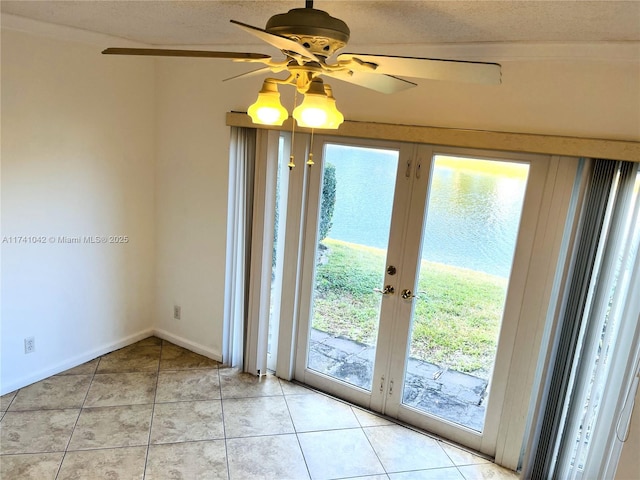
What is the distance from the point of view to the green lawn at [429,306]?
2.88m

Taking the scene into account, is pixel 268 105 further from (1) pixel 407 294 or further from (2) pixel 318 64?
(1) pixel 407 294

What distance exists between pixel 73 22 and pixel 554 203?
2983 millimetres

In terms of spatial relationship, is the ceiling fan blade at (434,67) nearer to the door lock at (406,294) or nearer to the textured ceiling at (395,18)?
the textured ceiling at (395,18)

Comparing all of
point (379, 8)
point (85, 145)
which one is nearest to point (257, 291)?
point (85, 145)

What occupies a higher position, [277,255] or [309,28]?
[309,28]

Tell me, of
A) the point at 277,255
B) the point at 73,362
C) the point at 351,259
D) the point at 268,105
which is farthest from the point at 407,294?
the point at 73,362

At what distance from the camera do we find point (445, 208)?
2.84 meters

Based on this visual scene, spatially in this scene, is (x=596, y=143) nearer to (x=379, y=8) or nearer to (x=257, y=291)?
(x=379, y=8)

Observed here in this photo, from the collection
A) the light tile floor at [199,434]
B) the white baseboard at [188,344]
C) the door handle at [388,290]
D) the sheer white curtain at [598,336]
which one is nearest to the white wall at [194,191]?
the white baseboard at [188,344]

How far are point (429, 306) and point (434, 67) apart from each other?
6.33 ft

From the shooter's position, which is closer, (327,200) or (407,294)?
(407,294)

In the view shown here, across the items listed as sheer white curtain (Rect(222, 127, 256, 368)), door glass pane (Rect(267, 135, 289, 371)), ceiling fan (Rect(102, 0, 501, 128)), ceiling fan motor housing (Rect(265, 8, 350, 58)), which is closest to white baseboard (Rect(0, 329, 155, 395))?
sheer white curtain (Rect(222, 127, 256, 368))

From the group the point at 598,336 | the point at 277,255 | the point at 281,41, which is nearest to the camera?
the point at 281,41

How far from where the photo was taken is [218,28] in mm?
2590
